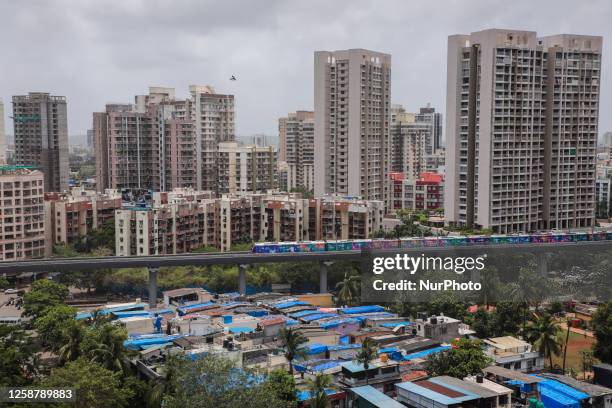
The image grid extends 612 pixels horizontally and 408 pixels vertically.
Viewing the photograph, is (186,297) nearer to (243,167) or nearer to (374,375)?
(374,375)

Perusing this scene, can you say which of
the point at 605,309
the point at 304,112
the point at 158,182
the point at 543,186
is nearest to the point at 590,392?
the point at 605,309

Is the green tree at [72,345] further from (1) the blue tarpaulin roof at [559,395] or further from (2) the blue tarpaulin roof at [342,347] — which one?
(1) the blue tarpaulin roof at [559,395]

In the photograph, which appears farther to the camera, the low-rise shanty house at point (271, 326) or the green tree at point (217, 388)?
the low-rise shanty house at point (271, 326)

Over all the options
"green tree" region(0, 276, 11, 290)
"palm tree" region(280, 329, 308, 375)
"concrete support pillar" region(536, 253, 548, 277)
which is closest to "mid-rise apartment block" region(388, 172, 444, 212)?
"concrete support pillar" region(536, 253, 548, 277)

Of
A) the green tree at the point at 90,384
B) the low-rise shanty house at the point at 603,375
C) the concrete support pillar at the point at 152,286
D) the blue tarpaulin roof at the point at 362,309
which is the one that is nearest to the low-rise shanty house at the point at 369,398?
the green tree at the point at 90,384

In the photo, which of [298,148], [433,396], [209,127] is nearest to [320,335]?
[433,396]

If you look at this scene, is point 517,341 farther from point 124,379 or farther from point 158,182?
point 158,182
